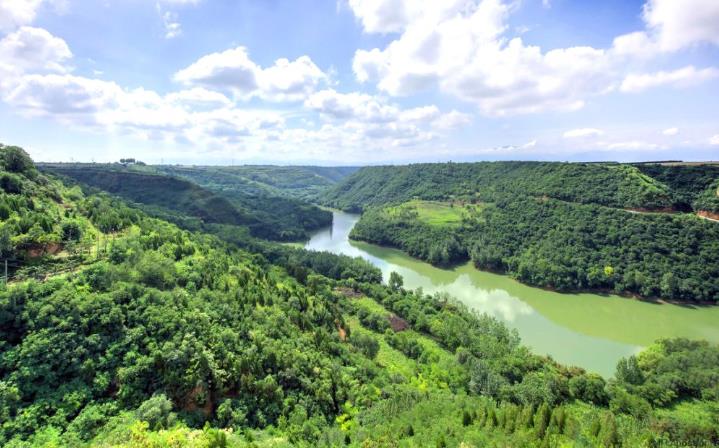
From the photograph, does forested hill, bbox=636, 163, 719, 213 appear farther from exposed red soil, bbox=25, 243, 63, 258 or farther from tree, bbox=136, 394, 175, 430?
exposed red soil, bbox=25, 243, 63, 258

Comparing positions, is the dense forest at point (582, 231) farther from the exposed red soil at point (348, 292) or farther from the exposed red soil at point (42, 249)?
the exposed red soil at point (42, 249)

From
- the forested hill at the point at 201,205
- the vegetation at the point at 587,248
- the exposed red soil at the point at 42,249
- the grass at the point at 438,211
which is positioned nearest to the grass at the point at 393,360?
the exposed red soil at the point at 42,249

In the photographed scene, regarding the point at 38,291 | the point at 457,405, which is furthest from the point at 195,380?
the point at 457,405

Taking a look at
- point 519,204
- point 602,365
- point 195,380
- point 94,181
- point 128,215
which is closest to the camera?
point 195,380

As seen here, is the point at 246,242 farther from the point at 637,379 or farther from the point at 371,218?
the point at 637,379

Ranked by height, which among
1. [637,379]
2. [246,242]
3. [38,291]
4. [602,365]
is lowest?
[602,365]

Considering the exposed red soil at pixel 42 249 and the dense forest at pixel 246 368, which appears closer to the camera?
the dense forest at pixel 246 368

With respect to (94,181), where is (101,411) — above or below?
below
